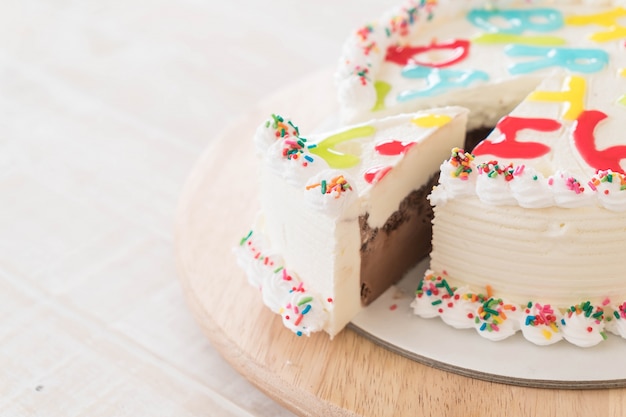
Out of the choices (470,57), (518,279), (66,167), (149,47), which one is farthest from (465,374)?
(149,47)

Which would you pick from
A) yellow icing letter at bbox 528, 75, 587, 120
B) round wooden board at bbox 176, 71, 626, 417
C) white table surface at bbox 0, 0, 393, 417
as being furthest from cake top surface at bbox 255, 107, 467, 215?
white table surface at bbox 0, 0, 393, 417

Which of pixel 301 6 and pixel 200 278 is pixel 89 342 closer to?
pixel 200 278

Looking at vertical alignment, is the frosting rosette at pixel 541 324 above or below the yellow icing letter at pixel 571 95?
below

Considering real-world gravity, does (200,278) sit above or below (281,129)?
below

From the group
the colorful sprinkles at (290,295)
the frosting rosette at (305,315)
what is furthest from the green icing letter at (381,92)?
the frosting rosette at (305,315)

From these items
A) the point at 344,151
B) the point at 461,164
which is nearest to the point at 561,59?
the point at 461,164

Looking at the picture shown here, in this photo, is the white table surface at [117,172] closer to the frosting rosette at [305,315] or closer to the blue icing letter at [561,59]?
the frosting rosette at [305,315]
